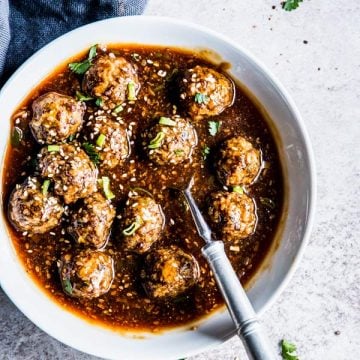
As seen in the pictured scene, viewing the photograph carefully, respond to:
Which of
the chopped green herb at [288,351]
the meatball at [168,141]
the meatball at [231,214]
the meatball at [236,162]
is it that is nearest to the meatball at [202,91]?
the meatball at [168,141]

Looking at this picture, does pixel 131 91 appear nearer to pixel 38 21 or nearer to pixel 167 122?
pixel 167 122

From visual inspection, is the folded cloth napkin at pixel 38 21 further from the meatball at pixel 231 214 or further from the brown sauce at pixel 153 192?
the meatball at pixel 231 214

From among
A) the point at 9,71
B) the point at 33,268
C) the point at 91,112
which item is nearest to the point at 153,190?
the point at 91,112

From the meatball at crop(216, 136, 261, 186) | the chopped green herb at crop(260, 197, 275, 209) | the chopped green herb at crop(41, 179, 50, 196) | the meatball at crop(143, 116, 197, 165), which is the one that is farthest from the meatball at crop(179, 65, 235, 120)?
the chopped green herb at crop(41, 179, 50, 196)

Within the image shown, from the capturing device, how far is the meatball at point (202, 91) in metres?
3.83

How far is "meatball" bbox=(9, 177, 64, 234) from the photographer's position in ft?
12.4

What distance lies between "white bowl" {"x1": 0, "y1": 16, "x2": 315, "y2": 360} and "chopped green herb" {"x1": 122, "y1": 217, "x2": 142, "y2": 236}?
0.67 m

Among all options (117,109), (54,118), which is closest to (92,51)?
(117,109)

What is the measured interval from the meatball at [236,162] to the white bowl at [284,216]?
251 mm

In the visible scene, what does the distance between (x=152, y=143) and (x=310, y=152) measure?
93 cm

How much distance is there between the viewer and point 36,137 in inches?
153

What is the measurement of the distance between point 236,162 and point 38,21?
1539 millimetres

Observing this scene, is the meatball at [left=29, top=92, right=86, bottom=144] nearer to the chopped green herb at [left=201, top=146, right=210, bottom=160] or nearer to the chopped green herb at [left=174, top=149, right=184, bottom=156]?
the chopped green herb at [left=174, top=149, right=184, bottom=156]

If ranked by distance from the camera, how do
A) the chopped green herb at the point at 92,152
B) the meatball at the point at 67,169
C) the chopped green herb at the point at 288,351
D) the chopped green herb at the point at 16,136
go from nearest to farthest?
the meatball at the point at 67,169 → the chopped green herb at the point at 92,152 → the chopped green herb at the point at 16,136 → the chopped green herb at the point at 288,351
